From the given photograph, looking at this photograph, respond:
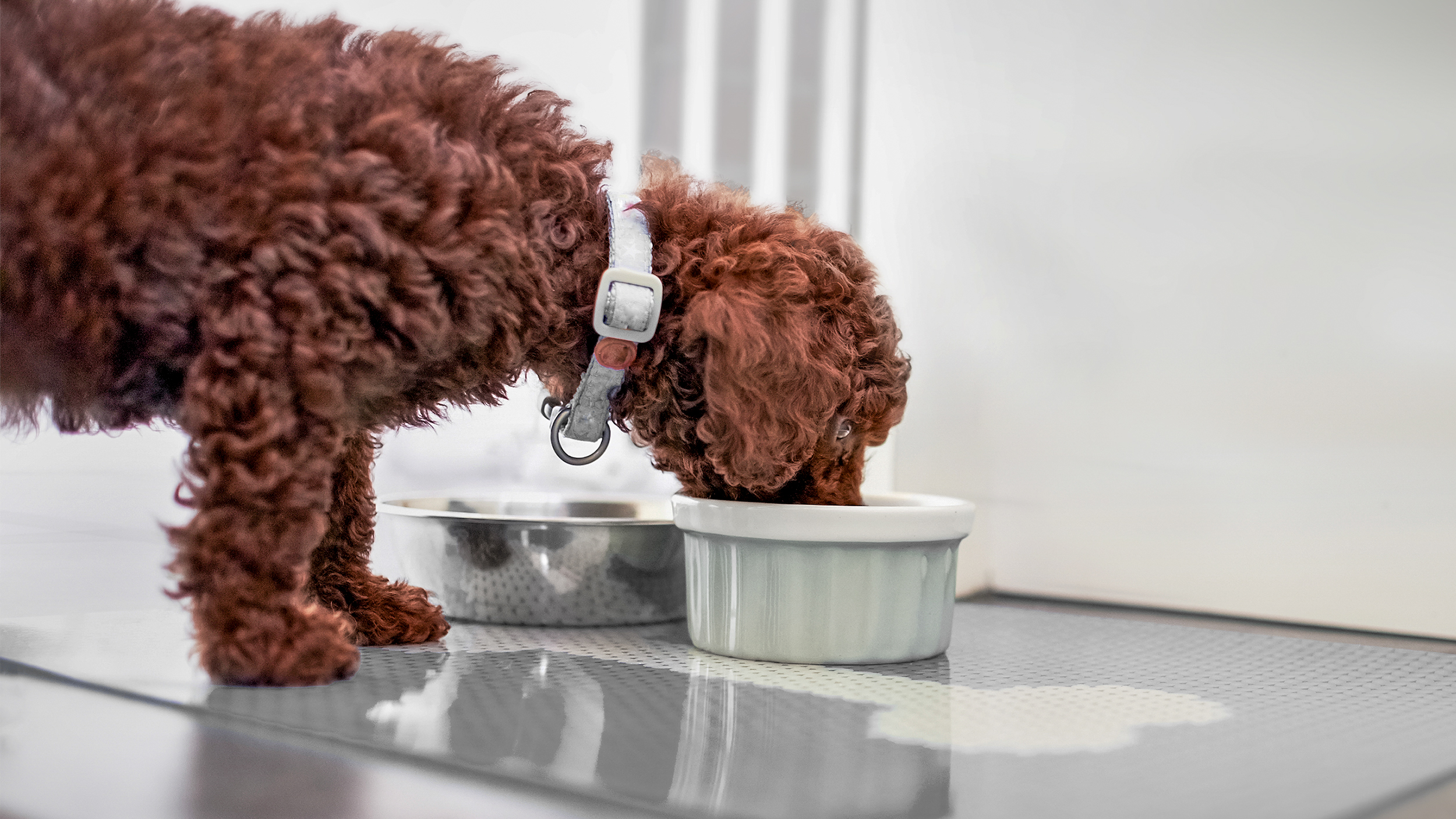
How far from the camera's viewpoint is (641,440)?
161 centimetres

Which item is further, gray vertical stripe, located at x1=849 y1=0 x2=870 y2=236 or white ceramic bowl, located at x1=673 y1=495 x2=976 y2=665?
gray vertical stripe, located at x1=849 y1=0 x2=870 y2=236

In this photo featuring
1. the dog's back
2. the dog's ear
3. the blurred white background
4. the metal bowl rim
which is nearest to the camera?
the dog's back

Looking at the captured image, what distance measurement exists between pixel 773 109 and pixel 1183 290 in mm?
1072

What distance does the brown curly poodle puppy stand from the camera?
119 cm

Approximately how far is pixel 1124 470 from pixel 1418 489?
559mm

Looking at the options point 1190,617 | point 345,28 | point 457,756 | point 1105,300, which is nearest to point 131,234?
point 345,28

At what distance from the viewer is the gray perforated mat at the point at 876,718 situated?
3.16ft

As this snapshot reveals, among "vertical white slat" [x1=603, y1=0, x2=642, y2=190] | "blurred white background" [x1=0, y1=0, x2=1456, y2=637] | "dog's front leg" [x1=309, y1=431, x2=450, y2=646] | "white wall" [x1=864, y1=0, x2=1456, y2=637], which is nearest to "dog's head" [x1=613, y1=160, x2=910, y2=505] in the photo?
"blurred white background" [x1=0, y1=0, x2=1456, y2=637]

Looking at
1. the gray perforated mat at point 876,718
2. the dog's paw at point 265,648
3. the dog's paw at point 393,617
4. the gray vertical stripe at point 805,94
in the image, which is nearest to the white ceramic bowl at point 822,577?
the gray perforated mat at point 876,718

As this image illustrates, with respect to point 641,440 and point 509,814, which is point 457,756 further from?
point 641,440

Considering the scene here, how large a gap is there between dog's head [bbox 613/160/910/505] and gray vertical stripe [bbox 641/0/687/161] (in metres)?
1.02

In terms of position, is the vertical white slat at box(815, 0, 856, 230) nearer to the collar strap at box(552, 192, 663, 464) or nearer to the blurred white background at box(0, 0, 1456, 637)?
the blurred white background at box(0, 0, 1456, 637)

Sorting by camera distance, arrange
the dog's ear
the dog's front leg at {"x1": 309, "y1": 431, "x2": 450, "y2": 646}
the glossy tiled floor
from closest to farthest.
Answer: the glossy tiled floor, the dog's ear, the dog's front leg at {"x1": 309, "y1": 431, "x2": 450, "y2": 646}

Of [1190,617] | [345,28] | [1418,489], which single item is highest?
[345,28]
